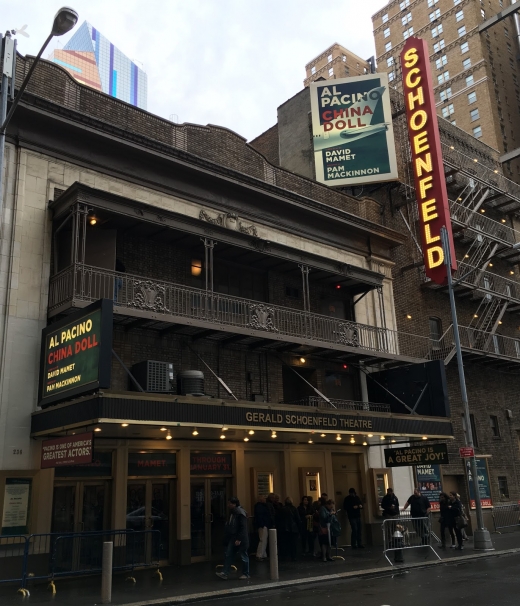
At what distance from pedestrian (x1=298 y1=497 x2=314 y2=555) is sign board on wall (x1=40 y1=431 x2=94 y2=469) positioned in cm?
811

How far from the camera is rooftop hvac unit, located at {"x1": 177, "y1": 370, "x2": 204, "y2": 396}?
16.8 m

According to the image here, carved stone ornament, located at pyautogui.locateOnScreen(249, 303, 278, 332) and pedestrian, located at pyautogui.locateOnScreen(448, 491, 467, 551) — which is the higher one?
carved stone ornament, located at pyautogui.locateOnScreen(249, 303, 278, 332)

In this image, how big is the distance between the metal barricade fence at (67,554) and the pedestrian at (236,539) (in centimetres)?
189

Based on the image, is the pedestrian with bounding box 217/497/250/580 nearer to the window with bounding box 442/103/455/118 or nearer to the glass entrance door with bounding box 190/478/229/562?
the glass entrance door with bounding box 190/478/229/562

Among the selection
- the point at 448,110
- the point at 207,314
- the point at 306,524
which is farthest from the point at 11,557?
the point at 448,110

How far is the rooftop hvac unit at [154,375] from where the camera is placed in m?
16.2

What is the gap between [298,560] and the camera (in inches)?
679

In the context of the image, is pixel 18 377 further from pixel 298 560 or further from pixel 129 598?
pixel 298 560

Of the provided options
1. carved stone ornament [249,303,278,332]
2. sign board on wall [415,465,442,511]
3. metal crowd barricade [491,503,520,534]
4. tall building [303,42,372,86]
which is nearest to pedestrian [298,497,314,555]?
carved stone ornament [249,303,278,332]

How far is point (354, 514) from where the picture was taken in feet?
64.2

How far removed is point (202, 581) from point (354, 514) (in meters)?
7.34

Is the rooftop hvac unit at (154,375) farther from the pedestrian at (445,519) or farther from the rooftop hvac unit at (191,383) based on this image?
the pedestrian at (445,519)

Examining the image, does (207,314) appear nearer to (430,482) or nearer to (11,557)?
(11,557)

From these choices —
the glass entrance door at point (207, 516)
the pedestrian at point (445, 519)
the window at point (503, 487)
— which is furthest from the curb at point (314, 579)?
the window at point (503, 487)
